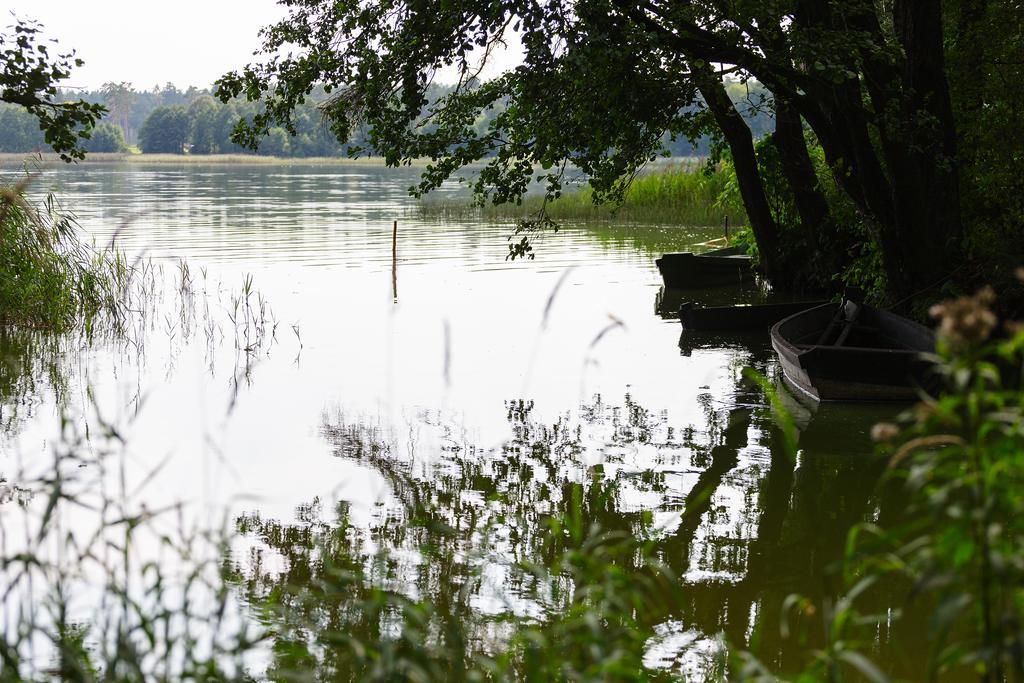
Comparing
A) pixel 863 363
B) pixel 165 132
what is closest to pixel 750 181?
Result: pixel 863 363

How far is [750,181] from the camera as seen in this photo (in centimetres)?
1795

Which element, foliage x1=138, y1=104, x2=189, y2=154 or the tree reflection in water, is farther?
foliage x1=138, y1=104, x2=189, y2=154

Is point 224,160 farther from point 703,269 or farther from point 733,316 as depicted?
point 733,316

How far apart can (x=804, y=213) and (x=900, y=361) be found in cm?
782

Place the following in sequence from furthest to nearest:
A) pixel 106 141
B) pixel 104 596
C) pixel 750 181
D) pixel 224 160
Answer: pixel 106 141 < pixel 224 160 < pixel 750 181 < pixel 104 596

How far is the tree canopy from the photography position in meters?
11.2

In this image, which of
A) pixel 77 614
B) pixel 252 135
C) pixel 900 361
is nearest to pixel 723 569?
pixel 77 614

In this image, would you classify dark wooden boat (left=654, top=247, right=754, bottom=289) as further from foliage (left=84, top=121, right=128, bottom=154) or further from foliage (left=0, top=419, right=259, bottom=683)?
foliage (left=84, top=121, right=128, bottom=154)

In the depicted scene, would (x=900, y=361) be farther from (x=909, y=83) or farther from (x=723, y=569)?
(x=723, y=569)

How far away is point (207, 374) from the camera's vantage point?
40.7 feet

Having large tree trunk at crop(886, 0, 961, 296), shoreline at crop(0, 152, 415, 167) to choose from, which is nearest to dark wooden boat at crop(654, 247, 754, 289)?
large tree trunk at crop(886, 0, 961, 296)

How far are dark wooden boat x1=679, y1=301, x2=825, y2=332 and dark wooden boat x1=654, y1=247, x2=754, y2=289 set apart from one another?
417 centimetres

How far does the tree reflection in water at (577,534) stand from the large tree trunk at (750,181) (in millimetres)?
7299

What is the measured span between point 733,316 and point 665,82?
203 inches
